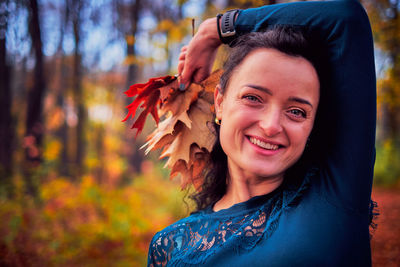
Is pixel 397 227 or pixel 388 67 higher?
pixel 388 67

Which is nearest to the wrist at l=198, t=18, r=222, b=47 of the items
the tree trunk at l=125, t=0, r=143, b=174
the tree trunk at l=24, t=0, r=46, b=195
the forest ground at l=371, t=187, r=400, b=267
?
the forest ground at l=371, t=187, r=400, b=267

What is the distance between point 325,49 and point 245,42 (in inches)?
14.0

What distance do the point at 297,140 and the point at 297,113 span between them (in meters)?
0.12

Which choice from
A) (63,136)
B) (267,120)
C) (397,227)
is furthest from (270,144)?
(63,136)

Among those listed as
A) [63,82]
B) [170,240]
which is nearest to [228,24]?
[170,240]

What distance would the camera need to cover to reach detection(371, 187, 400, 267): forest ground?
12.0 ft

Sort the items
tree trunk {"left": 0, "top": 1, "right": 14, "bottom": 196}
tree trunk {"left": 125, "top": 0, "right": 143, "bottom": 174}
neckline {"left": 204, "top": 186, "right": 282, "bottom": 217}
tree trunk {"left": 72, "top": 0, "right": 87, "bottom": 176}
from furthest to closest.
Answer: tree trunk {"left": 125, "top": 0, "right": 143, "bottom": 174}
tree trunk {"left": 72, "top": 0, "right": 87, "bottom": 176}
tree trunk {"left": 0, "top": 1, "right": 14, "bottom": 196}
neckline {"left": 204, "top": 186, "right": 282, "bottom": 217}

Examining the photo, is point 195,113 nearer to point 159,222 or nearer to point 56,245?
point 56,245

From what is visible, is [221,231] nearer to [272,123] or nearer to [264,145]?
[264,145]

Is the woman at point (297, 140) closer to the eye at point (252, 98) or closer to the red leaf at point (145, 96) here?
the eye at point (252, 98)

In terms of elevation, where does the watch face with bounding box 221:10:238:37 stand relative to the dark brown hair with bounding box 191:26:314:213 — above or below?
above

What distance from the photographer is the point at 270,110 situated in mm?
1160

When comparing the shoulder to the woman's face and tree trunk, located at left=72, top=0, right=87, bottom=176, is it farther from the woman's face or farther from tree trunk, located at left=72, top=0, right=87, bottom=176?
tree trunk, located at left=72, top=0, right=87, bottom=176

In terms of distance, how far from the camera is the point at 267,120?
3.81 feet
